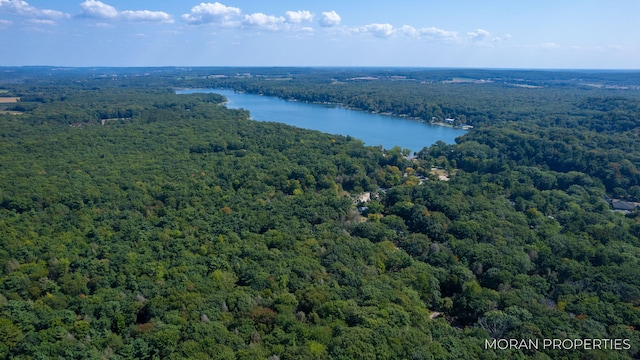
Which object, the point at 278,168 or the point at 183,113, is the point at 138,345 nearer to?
the point at 278,168

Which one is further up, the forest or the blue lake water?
the blue lake water

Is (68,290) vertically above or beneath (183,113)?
beneath

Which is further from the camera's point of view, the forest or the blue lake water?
the blue lake water

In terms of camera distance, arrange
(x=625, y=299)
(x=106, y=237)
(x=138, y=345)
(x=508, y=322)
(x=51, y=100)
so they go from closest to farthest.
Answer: (x=138, y=345), (x=508, y=322), (x=625, y=299), (x=106, y=237), (x=51, y=100)

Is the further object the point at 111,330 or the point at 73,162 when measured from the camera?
the point at 73,162

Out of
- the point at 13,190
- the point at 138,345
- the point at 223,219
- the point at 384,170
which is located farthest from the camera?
the point at 384,170

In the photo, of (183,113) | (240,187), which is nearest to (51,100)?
(183,113)
